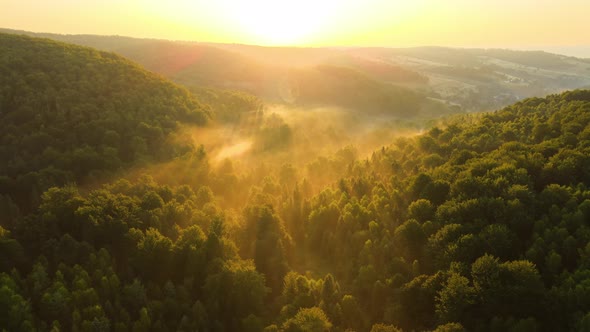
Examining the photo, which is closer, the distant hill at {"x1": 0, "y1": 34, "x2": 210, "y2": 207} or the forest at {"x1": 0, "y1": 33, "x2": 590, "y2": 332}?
the forest at {"x1": 0, "y1": 33, "x2": 590, "y2": 332}

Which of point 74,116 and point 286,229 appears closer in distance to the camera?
point 286,229

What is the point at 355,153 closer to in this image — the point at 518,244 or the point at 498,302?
the point at 518,244

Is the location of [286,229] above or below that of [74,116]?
below

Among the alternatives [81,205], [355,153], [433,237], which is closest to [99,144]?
[81,205]

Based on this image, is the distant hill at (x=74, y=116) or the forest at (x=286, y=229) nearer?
the forest at (x=286, y=229)
